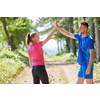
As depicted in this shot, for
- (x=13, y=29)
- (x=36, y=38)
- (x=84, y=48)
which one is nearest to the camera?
(x=36, y=38)

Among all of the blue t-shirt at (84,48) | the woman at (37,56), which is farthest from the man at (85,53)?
the woman at (37,56)

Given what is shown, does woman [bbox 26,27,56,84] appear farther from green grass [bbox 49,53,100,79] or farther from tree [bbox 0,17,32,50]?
tree [bbox 0,17,32,50]

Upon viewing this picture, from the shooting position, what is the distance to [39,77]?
2637 millimetres

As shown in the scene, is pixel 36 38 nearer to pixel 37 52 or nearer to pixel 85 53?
pixel 37 52

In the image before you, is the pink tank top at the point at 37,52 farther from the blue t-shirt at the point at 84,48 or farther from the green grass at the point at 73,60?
the green grass at the point at 73,60

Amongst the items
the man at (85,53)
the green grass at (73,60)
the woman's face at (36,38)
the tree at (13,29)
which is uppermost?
the tree at (13,29)

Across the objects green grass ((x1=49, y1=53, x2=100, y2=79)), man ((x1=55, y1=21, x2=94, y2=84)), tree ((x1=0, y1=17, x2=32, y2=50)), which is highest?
tree ((x1=0, y1=17, x2=32, y2=50))

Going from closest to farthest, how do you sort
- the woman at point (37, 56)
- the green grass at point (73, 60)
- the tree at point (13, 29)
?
the woman at point (37, 56), the green grass at point (73, 60), the tree at point (13, 29)

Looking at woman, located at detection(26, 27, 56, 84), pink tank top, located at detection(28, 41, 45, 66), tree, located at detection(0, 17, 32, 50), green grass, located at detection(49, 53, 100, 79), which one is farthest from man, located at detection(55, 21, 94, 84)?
tree, located at detection(0, 17, 32, 50)

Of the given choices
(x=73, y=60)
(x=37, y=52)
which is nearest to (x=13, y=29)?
(x=73, y=60)
